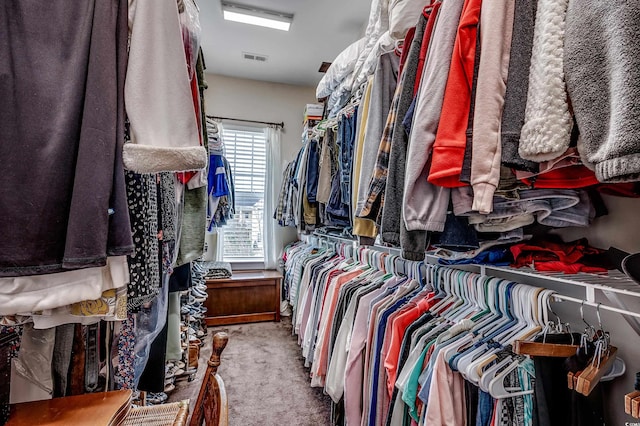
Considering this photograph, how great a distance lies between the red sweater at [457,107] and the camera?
0.67m

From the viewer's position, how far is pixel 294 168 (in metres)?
2.79

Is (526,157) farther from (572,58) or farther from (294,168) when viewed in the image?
(294,168)

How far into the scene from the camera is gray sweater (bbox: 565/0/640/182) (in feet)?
1.44

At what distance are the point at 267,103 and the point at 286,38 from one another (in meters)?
1.10

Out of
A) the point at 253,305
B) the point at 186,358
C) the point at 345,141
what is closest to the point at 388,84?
the point at 345,141

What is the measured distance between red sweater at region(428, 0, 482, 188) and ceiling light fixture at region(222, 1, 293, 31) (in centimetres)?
225

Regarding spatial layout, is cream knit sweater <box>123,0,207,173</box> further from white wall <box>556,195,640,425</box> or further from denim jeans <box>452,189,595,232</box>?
white wall <box>556,195,640,425</box>

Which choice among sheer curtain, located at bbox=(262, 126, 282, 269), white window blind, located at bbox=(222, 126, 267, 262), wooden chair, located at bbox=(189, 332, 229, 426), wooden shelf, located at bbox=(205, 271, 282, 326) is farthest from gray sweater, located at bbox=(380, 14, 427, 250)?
white window blind, located at bbox=(222, 126, 267, 262)

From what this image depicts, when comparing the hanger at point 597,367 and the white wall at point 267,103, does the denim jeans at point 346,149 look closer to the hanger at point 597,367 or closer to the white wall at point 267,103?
the hanger at point 597,367

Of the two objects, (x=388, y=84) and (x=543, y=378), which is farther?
(x=388, y=84)

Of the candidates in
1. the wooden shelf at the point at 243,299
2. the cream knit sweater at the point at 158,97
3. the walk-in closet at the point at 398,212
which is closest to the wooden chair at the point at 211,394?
the walk-in closet at the point at 398,212

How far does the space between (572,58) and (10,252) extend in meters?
1.01

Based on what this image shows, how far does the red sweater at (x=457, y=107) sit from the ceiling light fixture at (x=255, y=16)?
225 cm

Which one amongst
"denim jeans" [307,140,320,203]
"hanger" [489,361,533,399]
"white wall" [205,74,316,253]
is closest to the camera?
"hanger" [489,361,533,399]
